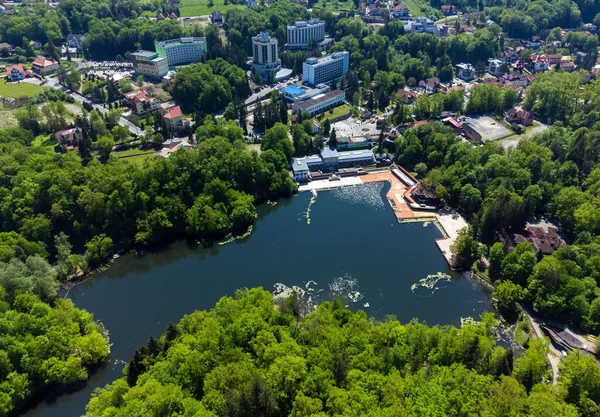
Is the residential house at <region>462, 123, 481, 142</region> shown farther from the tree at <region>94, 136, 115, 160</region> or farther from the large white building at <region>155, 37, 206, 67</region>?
the large white building at <region>155, 37, 206, 67</region>

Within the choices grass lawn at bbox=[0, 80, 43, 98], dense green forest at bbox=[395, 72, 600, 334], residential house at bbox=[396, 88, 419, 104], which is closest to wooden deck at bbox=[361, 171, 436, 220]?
dense green forest at bbox=[395, 72, 600, 334]

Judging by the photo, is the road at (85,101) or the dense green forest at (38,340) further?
the road at (85,101)

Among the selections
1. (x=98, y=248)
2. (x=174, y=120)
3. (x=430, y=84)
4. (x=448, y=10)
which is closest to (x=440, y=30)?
(x=448, y=10)

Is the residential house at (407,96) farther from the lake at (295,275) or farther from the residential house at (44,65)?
the residential house at (44,65)

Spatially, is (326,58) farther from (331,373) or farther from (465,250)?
(331,373)

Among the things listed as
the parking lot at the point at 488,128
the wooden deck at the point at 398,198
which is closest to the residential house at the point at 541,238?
the wooden deck at the point at 398,198

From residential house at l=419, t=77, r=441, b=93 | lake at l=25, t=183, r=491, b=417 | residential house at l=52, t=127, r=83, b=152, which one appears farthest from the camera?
residential house at l=419, t=77, r=441, b=93
